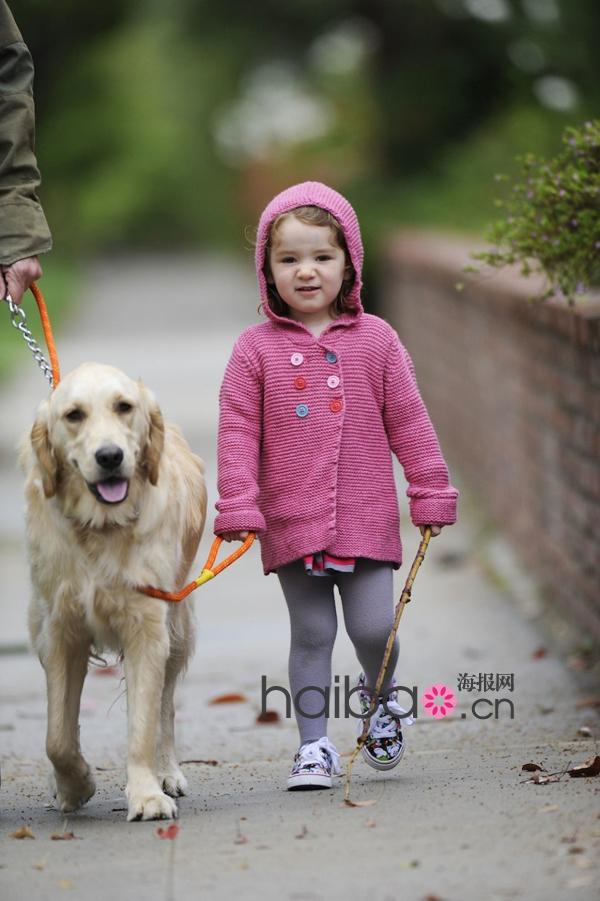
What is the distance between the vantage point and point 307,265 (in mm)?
4758

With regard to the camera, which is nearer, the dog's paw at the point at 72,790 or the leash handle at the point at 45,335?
the dog's paw at the point at 72,790

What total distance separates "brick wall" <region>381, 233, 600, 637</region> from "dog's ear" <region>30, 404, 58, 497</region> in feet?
8.69

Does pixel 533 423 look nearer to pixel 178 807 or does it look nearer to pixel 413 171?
pixel 178 807

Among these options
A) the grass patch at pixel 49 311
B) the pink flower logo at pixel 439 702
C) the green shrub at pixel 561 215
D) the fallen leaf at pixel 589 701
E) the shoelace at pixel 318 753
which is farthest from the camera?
the grass patch at pixel 49 311

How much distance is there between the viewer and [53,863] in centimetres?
388

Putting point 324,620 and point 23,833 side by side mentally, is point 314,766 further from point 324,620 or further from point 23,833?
point 23,833

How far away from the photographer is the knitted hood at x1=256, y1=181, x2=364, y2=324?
15.7 feet

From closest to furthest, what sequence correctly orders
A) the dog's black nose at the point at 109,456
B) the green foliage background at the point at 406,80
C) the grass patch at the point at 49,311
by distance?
1. the dog's black nose at the point at 109,456
2. the green foliage background at the point at 406,80
3. the grass patch at the point at 49,311

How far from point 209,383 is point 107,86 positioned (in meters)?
42.2

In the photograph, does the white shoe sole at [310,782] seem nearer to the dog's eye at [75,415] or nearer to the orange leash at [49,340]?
the dog's eye at [75,415]

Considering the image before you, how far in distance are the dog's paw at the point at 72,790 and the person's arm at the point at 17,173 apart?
5.00ft

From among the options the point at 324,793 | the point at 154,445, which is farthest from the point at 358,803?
the point at 154,445

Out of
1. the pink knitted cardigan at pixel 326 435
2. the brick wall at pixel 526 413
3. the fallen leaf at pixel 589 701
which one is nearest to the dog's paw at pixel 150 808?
the pink knitted cardigan at pixel 326 435

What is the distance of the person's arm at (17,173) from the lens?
492cm
